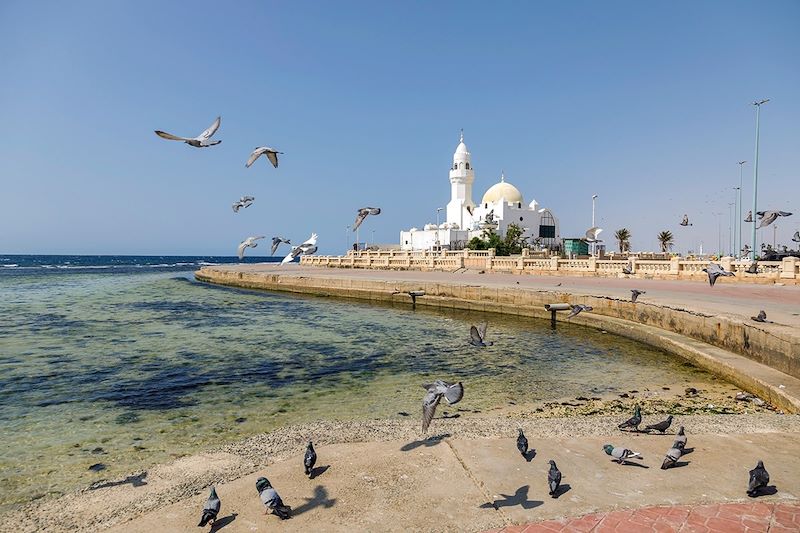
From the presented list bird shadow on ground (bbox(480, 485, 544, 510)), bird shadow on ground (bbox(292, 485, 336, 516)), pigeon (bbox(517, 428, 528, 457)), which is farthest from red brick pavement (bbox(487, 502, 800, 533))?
bird shadow on ground (bbox(292, 485, 336, 516))

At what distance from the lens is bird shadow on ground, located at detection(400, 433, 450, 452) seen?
534 centimetres

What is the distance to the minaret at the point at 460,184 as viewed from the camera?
3735 inches

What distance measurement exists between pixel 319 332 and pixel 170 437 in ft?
35.6

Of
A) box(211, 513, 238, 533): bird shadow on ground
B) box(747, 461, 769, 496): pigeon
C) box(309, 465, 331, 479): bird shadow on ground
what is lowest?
box(211, 513, 238, 533): bird shadow on ground

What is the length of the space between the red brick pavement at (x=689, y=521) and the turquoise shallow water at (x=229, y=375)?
4.87 m

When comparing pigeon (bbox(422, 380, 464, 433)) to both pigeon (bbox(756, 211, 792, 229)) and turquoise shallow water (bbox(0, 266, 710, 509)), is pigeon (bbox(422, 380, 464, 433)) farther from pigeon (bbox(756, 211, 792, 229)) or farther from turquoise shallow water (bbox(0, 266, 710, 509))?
pigeon (bbox(756, 211, 792, 229))

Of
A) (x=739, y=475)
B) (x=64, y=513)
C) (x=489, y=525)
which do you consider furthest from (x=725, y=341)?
(x=64, y=513)

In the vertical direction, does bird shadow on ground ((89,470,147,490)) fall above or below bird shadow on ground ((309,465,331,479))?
below

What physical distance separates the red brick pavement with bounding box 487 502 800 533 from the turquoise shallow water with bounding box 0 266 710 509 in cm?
487

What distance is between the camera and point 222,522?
3943 millimetres

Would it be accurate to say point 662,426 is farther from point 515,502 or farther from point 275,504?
point 275,504

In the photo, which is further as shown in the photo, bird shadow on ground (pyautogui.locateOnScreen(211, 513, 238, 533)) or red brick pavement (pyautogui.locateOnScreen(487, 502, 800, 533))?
bird shadow on ground (pyautogui.locateOnScreen(211, 513, 238, 533))

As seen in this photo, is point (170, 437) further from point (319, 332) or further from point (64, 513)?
point (319, 332)

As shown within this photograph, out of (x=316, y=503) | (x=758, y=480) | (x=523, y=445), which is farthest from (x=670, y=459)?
(x=316, y=503)
